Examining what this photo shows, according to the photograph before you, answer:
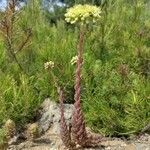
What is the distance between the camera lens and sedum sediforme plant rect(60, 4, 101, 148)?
3471 mm

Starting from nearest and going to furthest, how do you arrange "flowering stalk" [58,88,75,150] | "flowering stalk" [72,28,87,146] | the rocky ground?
"flowering stalk" [72,28,87,146], "flowering stalk" [58,88,75,150], the rocky ground

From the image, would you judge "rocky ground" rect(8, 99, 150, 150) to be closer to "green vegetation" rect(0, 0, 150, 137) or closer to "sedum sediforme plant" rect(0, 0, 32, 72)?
"green vegetation" rect(0, 0, 150, 137)

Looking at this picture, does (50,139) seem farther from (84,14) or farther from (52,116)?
(84,14)

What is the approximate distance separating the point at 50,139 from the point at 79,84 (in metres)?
0.92

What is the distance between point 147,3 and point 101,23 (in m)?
1.44

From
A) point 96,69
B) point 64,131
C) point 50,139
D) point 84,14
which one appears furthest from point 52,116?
point 84,14

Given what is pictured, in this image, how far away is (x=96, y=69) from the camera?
188 inches

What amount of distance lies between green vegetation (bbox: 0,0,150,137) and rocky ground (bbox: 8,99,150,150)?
97 mm

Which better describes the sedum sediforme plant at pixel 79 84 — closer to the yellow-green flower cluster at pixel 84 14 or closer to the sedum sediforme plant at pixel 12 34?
the yellow-green flower cluster at pixel 84 14

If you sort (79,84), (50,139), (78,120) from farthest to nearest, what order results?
(50,139) → (78,120) → (79,84)

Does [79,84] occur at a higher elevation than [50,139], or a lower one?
higher

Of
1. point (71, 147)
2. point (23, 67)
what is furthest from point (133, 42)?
point (71, 147)

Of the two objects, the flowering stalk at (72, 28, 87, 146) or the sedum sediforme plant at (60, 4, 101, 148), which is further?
the flowering stalk at (72, 28, 87, 146)

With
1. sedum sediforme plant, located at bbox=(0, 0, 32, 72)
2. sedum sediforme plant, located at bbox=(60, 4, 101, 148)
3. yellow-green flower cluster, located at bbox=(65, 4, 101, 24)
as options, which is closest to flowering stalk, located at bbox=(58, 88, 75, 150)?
sedum sediforme plant, located at bbox=(60, 4, 101, 148)
